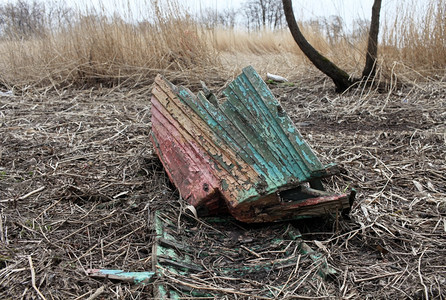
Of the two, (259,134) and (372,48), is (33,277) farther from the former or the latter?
(372,48)

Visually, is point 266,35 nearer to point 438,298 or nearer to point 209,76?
point 209,76

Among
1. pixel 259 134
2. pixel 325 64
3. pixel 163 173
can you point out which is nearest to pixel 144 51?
pixel 325 64

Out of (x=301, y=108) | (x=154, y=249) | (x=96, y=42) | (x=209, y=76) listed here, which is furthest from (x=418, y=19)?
(x=154, y=249)

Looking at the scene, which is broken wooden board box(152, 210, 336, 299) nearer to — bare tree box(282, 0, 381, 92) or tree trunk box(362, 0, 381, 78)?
bare tree box(282, 0, 381, 92)

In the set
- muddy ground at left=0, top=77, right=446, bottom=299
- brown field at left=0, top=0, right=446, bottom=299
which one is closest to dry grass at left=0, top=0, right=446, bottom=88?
brown field at left=0, top=0, right=446, bottom=299

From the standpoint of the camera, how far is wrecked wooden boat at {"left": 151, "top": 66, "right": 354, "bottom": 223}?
1637mm

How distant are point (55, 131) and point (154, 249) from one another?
2199 mm

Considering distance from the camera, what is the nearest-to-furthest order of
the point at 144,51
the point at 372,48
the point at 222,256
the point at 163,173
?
the point at 222,256
the point at 163,173
the point at 372,48
the point at 144,51

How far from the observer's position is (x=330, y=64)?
4.73 meters

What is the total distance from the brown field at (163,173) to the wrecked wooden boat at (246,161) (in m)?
0.11

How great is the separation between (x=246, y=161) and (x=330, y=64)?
345cm

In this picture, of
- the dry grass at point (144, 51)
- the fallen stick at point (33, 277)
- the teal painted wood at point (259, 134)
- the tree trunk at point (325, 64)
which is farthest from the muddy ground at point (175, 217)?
the dry grass at point (144, 51)

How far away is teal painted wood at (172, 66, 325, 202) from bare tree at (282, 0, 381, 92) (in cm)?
292

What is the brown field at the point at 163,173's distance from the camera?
1.42 metres
